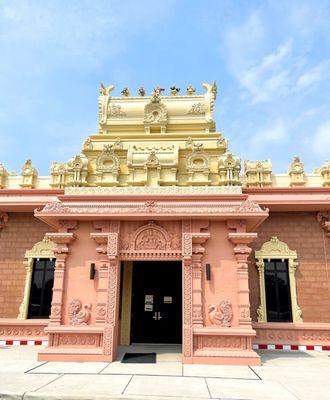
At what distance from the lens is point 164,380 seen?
6445mm

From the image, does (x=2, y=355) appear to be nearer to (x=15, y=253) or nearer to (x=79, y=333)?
(x=79, y=333)

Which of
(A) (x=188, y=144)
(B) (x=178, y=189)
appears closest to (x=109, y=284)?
(B) (x=178, y=189)

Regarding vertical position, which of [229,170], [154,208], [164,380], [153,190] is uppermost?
[229,170]

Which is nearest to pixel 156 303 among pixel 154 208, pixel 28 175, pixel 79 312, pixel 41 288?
pixel 79 312

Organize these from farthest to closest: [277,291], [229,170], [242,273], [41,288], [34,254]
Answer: [34,254] < [41,288] < [277,291] < [229,170] < [242,273]

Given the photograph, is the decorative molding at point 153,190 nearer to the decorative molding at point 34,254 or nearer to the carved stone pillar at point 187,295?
the carved stone pillar at point 187,295

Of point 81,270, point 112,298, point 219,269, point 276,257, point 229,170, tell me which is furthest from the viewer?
point 276,257

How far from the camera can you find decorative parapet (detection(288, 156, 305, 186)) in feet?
37.6

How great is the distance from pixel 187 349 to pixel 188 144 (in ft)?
20.5

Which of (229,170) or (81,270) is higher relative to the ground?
(229,170)

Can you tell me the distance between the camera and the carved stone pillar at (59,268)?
340 inches

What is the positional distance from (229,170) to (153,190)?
7.90 ft

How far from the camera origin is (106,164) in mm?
10727

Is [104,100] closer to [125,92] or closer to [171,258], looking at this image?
[125,92]
